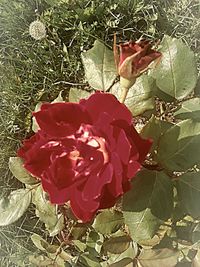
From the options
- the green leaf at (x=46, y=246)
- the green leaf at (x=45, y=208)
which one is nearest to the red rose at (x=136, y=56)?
the green leaf at (x=45, y=208)

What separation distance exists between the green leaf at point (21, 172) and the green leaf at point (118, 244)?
0.56ft

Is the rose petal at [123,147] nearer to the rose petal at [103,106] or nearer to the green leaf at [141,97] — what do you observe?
the rose petal at [103,106]

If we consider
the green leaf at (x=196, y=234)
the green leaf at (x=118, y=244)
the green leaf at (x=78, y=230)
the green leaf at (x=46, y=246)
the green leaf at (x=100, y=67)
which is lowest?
the green leaf at (x=46, y=246)

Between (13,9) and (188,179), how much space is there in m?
0.87

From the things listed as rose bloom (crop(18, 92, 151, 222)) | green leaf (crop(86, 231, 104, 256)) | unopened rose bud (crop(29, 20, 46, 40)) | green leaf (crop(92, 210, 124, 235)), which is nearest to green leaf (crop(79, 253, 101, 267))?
green leaf (crop(86, 231, 104, 256))

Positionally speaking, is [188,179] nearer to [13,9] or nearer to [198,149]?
[198,149]

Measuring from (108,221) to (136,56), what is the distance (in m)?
0.36

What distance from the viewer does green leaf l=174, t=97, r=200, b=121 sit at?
96cm

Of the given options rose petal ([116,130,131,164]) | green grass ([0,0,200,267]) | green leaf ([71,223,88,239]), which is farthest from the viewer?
green grass ([0,0,200,267])

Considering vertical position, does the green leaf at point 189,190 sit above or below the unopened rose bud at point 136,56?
below

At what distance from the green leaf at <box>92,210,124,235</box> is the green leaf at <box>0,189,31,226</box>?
123mm

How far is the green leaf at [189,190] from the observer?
0.91 m

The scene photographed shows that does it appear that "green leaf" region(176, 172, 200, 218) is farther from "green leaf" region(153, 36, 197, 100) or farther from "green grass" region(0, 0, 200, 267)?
"green grass" region(0, 0, 200, 267)

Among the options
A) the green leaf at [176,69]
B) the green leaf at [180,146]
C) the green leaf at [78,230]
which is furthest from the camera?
the green leaf at [78,230]
